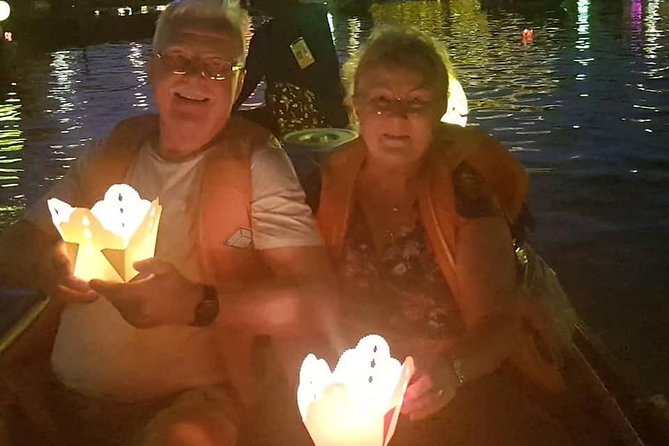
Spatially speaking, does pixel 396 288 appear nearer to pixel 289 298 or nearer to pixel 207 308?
pixel 289 298

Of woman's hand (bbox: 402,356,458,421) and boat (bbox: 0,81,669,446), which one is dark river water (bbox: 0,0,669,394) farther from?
woman's hand (bbox: 402,356,458,421)

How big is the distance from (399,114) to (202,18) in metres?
0.61

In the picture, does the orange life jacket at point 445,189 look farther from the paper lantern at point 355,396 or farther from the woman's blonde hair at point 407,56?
the paper lantern at point 355,396

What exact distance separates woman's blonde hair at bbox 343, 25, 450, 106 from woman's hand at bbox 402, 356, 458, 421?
811 mm

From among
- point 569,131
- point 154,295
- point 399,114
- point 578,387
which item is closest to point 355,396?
point 154,295

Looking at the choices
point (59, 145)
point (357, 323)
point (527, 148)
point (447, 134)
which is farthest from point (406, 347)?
point (59, 145)

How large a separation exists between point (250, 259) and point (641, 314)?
398cm

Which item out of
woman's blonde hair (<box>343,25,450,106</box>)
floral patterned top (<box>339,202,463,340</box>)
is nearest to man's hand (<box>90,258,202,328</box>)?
floral patterned top (<box>339,202,463,340</box>)

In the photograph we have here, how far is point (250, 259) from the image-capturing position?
2621mm

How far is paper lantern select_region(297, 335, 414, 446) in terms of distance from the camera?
219 cm

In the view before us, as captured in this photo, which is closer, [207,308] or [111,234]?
[111,234]

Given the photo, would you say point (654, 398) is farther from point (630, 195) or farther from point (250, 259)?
point (630, 195)

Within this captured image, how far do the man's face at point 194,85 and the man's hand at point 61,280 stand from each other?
458 millimetres

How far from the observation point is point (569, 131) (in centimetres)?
1172
